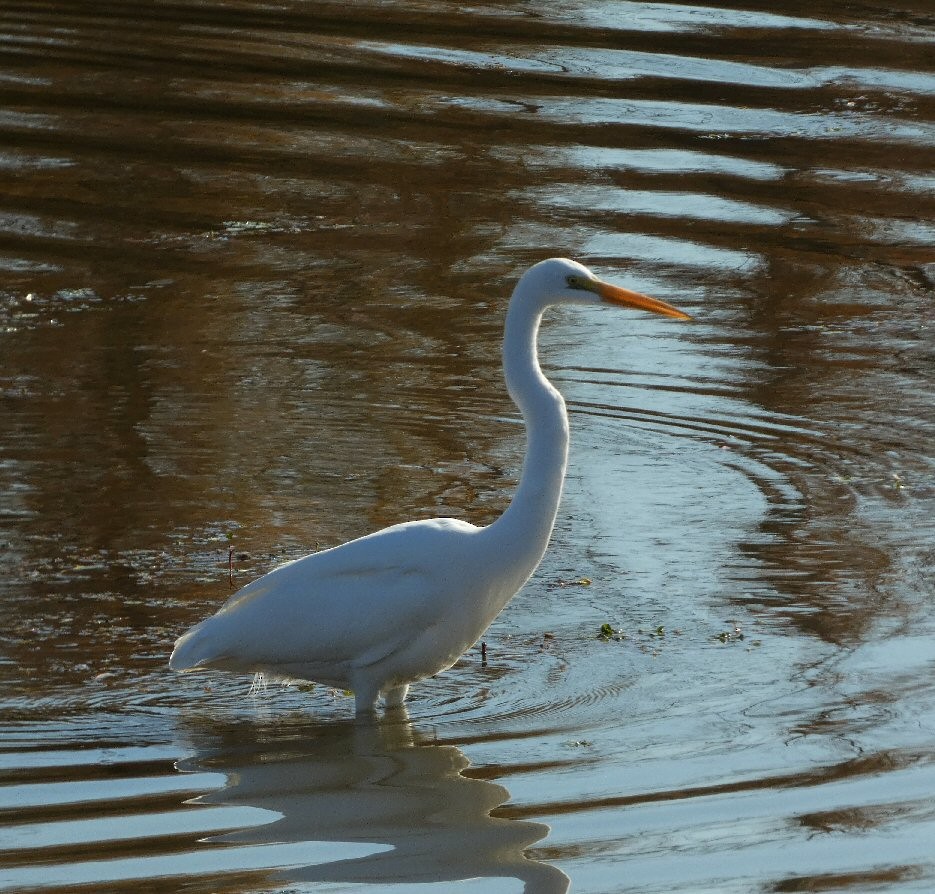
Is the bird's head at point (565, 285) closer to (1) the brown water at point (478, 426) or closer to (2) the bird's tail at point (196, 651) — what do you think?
(1) the brown water at point (478, 426)

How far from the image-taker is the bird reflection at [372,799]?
5000mm

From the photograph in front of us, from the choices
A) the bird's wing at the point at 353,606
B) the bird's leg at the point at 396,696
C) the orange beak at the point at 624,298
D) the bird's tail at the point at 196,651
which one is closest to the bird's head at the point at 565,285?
the orange beak at the point at 624,298

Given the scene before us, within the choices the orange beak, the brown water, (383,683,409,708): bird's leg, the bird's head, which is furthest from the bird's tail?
the orange beak

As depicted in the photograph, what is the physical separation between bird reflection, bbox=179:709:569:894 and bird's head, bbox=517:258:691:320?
151cm

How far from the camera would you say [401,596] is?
5.92m

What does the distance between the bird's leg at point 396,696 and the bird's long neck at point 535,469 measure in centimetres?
60

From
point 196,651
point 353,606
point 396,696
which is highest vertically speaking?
point 353,606

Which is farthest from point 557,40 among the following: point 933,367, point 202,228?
point 933,367

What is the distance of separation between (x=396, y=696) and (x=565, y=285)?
1524mm

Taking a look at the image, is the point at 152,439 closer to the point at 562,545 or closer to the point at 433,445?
the point at 433,445

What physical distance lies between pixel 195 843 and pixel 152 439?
12.3 feet

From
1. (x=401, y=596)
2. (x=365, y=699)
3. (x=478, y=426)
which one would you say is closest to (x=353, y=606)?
(x=401, y=596)

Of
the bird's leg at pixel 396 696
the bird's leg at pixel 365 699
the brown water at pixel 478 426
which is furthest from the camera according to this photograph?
the bird's leg at pixel 396 696

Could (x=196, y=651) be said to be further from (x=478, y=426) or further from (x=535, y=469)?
(x=478, y=426)
